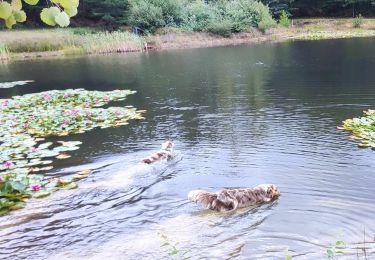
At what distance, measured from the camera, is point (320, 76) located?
1577cm

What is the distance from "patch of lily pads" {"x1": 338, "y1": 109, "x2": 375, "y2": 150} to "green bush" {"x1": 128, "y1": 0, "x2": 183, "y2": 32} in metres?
30.0

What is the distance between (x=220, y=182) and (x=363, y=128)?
396cm

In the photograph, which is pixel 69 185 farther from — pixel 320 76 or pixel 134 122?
pixel 320 76

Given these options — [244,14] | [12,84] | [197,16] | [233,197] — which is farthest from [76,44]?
[233,197]

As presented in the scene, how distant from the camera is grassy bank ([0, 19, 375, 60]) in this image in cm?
3153

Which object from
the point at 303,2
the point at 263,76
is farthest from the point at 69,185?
the point at 303,2

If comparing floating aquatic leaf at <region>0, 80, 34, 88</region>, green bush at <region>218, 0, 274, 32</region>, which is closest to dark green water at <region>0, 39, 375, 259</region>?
floating aquatic leaf at <region>0, 80, 34, 88</region>

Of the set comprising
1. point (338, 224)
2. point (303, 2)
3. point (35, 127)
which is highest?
point (303, 2)

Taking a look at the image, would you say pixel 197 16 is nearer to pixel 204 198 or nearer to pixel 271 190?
pixel 271 190

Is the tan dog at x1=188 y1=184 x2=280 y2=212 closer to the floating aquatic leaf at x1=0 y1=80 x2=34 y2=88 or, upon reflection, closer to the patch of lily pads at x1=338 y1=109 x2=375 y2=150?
the patch of lily pads at x1=338 y1=109 x2=375 y2=150

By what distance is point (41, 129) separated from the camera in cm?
A: 988

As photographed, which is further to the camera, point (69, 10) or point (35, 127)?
point (35, 127)

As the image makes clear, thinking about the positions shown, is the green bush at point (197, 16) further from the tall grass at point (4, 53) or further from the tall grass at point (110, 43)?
the tall grass at point (4, 53)

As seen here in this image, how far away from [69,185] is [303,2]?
51.1 m
